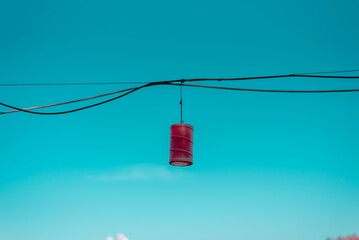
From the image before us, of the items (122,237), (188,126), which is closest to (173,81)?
(188,126)

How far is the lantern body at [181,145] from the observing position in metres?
5.60

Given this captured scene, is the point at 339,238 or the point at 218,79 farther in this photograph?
the point at 339,238

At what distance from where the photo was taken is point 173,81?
230 inches

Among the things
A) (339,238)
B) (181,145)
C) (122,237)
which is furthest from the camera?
(122,237)

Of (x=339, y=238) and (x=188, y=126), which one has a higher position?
(x=188, y=126)

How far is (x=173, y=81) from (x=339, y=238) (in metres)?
12.0

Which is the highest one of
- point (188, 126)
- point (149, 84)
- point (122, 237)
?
point (149, 84)

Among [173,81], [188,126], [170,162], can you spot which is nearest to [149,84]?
[173,81]

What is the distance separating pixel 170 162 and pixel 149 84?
137cm

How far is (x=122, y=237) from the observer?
616 inches

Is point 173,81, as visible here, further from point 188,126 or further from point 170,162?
point 170,162

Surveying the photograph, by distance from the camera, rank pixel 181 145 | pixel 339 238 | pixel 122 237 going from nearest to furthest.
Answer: pixel 181 145 → pixel 339 238 → pixel 122 237

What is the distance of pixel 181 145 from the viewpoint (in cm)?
562

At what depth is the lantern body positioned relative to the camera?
18.4 ft
